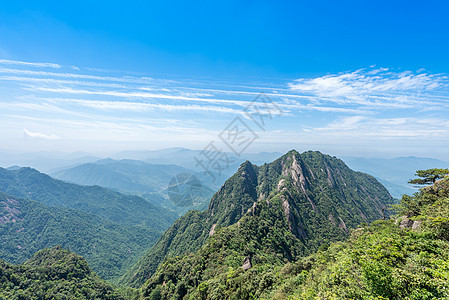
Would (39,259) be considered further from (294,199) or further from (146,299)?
(294,199)

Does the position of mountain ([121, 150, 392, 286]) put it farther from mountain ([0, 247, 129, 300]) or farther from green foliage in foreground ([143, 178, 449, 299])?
mountain ([0, 247, 129, 300])

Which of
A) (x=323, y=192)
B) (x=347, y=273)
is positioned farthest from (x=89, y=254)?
(x=347, y=273)

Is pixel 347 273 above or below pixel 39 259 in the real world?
above

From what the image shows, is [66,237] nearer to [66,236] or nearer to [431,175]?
[66,236]

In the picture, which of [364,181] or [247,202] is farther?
[364,181]

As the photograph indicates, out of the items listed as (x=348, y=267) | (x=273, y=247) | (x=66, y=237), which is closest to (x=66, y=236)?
(x=66, y=237)
